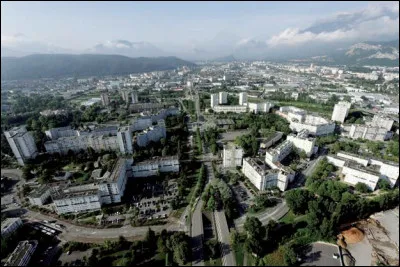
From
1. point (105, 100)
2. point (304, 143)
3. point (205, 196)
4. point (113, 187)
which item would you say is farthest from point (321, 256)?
point (105, 100)

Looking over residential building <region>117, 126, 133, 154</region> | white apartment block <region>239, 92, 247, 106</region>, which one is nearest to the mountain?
white apartment block <region>239, 92, 247, 106</region>

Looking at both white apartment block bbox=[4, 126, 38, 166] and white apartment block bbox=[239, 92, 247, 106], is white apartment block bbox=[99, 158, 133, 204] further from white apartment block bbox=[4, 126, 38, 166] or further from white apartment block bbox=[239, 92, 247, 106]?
white apartment block bbox=[239, 92, 247, 106]

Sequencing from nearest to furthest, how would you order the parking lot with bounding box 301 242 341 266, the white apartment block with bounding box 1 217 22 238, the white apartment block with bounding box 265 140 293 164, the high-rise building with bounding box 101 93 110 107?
the parking lot with bounding box 301 242 341 266, the white apartment block with bounding box 1 217 22 238, the white apartment block with bounding box 265 140 293 164, the high-rise building with bounding box 101 93 110 107

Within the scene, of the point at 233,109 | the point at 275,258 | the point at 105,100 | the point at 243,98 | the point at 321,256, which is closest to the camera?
the point at 275,258

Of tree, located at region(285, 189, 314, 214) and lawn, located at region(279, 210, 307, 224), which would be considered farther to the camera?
tree, located at region(285, 189, 314, 214)

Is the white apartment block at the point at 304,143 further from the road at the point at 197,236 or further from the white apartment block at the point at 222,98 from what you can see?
the white apartment block at the point at 222,98

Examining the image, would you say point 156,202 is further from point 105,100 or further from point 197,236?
point 105,100

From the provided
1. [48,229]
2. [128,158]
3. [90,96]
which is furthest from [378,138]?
[90,96]

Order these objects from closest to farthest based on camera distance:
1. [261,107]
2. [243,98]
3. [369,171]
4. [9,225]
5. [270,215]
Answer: [9,225], [270,215], [369,171], [261,107], [243,98]
